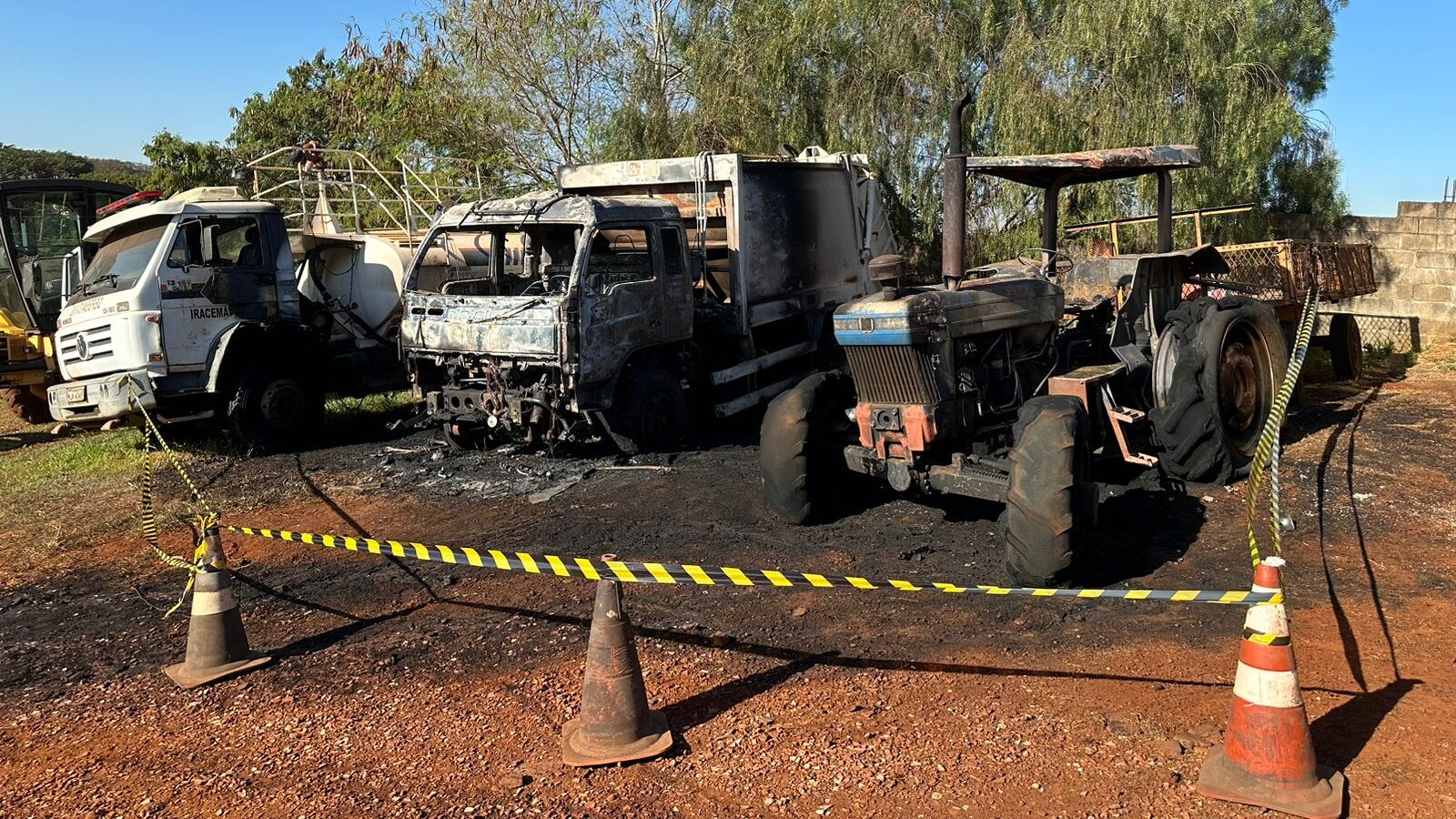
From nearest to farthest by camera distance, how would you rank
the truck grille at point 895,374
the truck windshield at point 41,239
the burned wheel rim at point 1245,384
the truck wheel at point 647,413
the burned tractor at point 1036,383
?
the burned tractor at point 1036,383 < the truck grille at point 895,374 < the burned wheel rim at point 1245,384 < the truck wheel at point 647,413 < the truck windshield at point 41,239

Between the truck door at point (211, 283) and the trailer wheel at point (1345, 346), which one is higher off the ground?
the truck door at point (211, 283)

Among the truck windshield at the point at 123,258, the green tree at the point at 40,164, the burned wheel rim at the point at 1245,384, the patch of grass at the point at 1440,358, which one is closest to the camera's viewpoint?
the burned wheel rim at the point at 1245,384

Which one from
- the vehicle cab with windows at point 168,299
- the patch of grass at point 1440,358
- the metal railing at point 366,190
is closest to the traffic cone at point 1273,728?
the vehicle cab with windows at point 168,299

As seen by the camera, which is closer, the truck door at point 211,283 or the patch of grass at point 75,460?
the truck door at point 211,283

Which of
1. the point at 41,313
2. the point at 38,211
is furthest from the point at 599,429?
the point at 38,211

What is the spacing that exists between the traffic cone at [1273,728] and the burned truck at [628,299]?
5.97 m

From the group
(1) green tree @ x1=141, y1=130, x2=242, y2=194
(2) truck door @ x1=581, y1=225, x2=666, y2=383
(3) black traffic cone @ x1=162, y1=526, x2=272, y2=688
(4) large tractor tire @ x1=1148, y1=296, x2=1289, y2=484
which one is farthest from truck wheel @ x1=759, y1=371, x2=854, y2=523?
(1) green tree @ x1=141, y1=130, x2=242, y2=194

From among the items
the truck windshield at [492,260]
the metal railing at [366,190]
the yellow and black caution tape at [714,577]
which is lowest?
the yellow and black caution tape at [714,577]

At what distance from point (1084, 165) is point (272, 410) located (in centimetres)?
773

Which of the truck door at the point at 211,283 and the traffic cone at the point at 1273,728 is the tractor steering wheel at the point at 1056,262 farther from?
the truck door at the point at 211,283

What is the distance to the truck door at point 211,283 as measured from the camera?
966 cm

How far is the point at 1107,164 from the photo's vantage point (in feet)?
24.3

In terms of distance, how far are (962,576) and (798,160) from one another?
255 inches

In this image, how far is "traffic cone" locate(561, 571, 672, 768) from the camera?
3918mm
